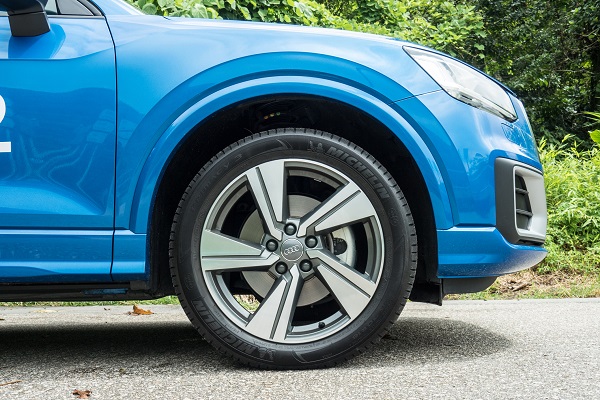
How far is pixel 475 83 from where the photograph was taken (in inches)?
99.2

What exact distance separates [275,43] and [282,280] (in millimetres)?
808

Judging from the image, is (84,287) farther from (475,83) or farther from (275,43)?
(475,83)

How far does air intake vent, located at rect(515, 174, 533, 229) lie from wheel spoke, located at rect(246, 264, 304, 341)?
0.82 metres

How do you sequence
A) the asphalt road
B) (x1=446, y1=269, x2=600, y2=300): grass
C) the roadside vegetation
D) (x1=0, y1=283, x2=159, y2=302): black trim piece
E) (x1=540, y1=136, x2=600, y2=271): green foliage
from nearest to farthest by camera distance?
the asphalt road < (x1=0, y1=283, x2=159, y2=302): black trim piece < (x1=446, y1=269, x2=600, y2=300): grass < the roadside vegetation < (x1=540, y1=136, x2=600, y2=271): green foliage

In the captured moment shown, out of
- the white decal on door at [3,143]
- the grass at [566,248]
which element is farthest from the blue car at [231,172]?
the grass at [566,248]

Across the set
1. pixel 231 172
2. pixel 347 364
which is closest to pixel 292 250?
pixel 231 172

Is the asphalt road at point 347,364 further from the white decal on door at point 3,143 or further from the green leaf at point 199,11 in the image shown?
the green leaf at point 199,11

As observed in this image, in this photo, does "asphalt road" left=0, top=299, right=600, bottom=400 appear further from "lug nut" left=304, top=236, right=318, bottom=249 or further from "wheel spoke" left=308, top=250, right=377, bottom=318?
"lug nut" left=304, top=236, right=318, bottom=249

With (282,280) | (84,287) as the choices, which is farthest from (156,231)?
(282,280)

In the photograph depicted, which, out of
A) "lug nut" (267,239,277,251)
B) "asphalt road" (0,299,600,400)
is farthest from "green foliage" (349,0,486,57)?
"lug nut" (267,239,277,251)

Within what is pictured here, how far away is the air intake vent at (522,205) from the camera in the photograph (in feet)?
8.16

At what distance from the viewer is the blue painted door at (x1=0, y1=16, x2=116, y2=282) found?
7.52 ft

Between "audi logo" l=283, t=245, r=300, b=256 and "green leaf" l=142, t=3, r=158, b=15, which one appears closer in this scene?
"audi logo" l=283, t=245, r=300, b=256

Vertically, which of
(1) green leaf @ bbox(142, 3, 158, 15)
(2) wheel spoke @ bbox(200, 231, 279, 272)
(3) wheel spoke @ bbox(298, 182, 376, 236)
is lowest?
(2) wheel spoke @ bbox(200, 231, 279, 272)
